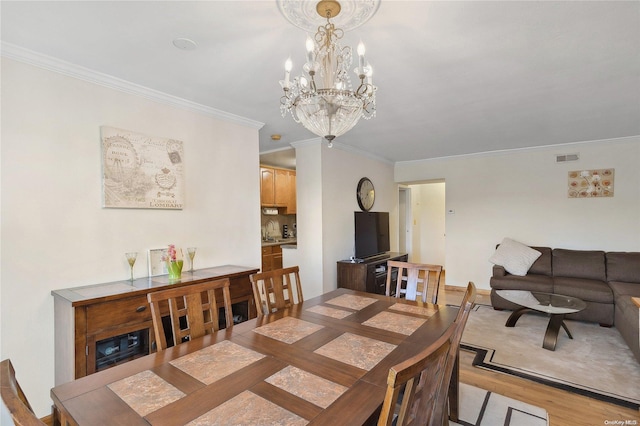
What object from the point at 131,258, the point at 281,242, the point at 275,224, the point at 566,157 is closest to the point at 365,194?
the point at 281,242

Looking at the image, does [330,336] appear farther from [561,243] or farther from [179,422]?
[561,243]

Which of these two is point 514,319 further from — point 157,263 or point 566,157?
point 157,263

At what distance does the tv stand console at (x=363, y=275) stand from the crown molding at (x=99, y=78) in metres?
2.53

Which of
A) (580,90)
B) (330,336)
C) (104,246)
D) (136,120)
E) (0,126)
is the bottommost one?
(330,336)

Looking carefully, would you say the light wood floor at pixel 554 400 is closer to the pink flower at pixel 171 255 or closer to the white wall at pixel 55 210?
the pink flower at pixel 171 255

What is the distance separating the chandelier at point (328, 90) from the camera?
1587 millimetres

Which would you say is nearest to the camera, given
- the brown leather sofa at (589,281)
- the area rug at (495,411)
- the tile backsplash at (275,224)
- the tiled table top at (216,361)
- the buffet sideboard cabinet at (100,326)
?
the tiled table top at (216,361)

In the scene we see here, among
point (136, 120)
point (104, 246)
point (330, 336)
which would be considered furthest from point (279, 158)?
point (330, 336)

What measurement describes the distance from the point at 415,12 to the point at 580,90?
2022mm

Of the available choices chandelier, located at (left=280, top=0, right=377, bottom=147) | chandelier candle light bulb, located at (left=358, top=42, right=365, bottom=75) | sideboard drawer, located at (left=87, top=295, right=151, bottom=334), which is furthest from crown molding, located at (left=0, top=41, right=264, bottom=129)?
chandelier candle light bulb, located at (left=358, top=42, right=365, bottom=75)

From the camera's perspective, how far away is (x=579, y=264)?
431cm

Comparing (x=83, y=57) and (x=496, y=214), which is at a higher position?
(x=83, y=57)

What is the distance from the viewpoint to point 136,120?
2.51 m

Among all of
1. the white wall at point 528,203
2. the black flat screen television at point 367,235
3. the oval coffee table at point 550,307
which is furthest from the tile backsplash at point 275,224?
the oval coffee table at point 550,307
